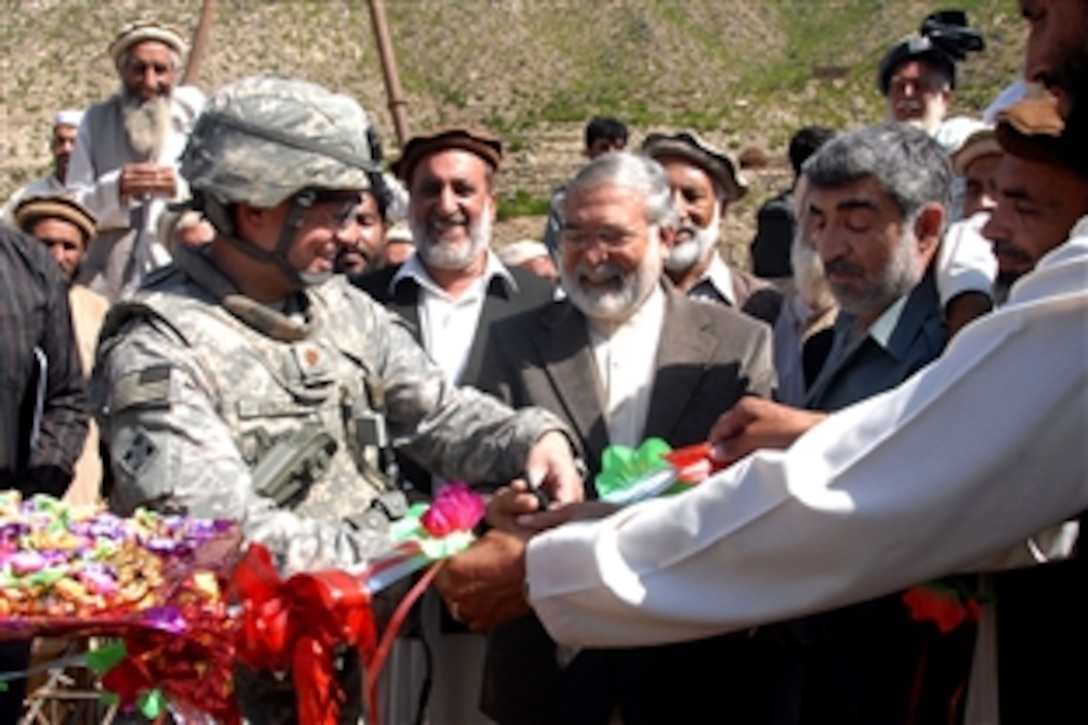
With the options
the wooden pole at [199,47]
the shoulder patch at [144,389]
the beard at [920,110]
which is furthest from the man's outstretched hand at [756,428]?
the wooden pole at [199,47]

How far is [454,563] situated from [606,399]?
158cm

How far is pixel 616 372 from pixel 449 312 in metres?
1.53

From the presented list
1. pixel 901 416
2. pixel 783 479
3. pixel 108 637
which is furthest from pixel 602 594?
pixel 108 637

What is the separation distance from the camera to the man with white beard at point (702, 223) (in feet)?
24.3

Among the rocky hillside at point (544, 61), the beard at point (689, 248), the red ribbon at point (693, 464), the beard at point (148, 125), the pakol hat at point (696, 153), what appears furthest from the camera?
the rocky hillside at point (544, 61)

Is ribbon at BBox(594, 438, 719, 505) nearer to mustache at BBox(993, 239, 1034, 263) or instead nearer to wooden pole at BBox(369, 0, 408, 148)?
mustache at BBox(993, 239, 1034, 263)

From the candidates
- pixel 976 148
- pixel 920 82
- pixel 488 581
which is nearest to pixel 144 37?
pixel 920 82

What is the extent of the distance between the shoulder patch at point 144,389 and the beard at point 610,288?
1765 millimetres

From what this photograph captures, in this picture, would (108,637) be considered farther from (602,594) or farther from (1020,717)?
(1020,717)

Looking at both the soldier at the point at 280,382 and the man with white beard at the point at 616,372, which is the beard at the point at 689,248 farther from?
the soldier at the point at 280,382

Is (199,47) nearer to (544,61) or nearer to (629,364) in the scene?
(629,364)

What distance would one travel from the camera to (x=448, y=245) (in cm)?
705

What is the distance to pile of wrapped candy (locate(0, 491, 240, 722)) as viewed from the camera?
3.87m

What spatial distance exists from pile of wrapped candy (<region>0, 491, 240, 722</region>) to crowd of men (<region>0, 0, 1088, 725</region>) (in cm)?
21
